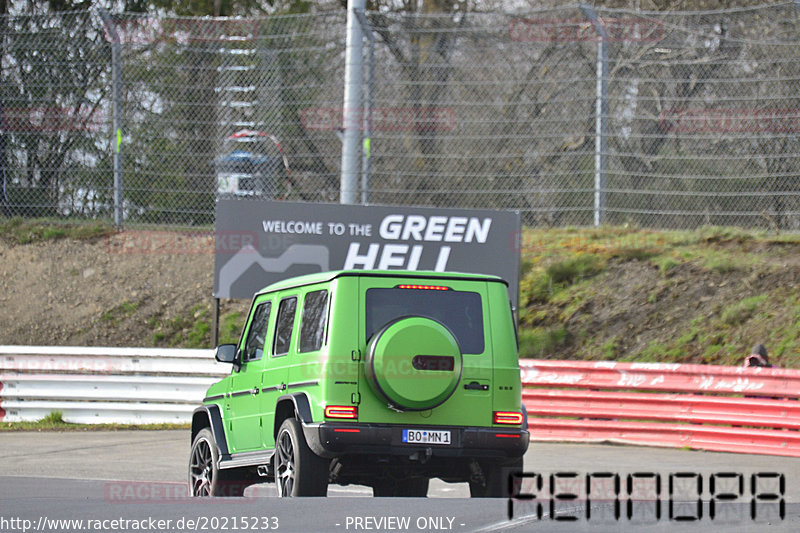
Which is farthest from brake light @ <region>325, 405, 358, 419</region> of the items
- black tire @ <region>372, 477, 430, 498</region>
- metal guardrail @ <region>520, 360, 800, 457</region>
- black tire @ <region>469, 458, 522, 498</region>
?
metal guardrail @ <region>520, 360, 800, 457</region>

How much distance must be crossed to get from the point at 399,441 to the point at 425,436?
8.2 inches

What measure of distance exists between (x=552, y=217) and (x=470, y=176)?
1.59 meters

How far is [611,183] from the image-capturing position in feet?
57.7

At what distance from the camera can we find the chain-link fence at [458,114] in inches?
670

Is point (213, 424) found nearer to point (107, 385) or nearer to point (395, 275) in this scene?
point (395, 275)

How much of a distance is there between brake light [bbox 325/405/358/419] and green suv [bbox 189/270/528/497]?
0.01 m

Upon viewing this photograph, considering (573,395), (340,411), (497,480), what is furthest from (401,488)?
(573,395)

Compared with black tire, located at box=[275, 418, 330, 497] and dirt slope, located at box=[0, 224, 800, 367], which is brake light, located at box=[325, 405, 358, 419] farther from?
dirt slope, located at box=[0, 224, 800, 367]

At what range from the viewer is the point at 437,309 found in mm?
8906

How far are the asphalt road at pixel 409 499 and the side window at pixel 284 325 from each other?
124 cm

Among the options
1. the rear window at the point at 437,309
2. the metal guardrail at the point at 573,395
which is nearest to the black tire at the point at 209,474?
the rear window at the point at 437,309

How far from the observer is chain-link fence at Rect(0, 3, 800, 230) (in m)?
17.0

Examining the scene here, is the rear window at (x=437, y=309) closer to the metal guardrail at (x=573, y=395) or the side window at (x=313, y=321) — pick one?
the side window at (x=313, y=321)

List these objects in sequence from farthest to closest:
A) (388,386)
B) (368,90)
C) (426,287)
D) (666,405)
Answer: (368,90) < (666,405) < (426,287) < (388,386)
